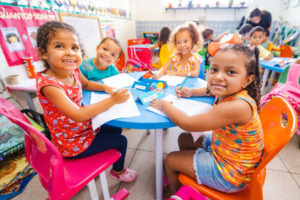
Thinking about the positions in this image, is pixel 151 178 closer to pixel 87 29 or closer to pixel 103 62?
pixel 103 62

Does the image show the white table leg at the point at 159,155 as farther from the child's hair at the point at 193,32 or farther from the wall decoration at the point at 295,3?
→ the wall decoration at the point at 295,3

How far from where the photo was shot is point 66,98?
2.32ft

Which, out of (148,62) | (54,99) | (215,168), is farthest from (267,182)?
(148,62)

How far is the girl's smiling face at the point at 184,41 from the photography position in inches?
63.5

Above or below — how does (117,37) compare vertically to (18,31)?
below

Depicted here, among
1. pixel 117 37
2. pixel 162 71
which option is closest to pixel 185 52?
pixel 162 71

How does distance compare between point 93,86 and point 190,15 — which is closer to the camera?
point 93,86

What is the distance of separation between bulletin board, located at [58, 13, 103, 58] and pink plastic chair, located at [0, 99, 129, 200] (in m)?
1.81

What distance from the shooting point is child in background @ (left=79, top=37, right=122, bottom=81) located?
1327 mm

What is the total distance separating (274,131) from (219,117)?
0.28 meters

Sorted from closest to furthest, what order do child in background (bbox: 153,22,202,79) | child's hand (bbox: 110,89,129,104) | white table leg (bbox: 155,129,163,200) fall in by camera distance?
child's hand (bbox: 110,89,129,104)
white table leg (bbox: 155,129,163,200)
child in background (bbox: 153,22,202,79)

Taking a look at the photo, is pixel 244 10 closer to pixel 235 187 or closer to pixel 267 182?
pixel 267 182

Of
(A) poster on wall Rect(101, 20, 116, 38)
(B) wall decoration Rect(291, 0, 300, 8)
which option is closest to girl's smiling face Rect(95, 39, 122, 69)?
(A) poster on wall Rect(101, 20, 116, 38)

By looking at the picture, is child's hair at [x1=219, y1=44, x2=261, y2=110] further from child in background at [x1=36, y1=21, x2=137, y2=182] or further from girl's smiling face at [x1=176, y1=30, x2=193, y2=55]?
girl's smiling face at [x1=176, y1=30, x2=193, y2=55]
